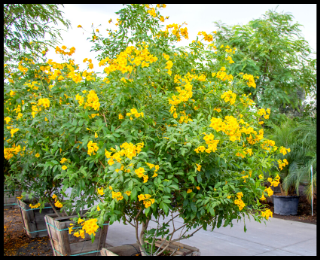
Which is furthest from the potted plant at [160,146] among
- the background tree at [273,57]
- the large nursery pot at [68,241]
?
the background tree at [273,57]

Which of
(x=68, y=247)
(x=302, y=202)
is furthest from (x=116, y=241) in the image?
(x=302, y=202)

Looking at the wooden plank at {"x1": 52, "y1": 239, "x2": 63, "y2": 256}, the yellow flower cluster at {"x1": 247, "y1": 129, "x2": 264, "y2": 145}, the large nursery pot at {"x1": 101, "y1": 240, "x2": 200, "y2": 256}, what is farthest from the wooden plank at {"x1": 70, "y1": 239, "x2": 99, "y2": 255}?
the yellow flower cluster at {"x1": 247, "y1": 129, "x2": 264, "y2": 145}

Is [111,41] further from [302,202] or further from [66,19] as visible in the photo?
[302,202]

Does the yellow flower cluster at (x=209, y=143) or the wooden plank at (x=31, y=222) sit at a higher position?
the yellow flower cluster at (x=209, y=143)

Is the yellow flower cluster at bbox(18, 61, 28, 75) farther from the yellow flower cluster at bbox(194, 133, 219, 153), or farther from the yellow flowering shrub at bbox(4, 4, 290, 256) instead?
the yellow flower cluster at bbox(194, 133, 219, 153)

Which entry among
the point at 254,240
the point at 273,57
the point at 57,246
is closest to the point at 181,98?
the point at 57,246

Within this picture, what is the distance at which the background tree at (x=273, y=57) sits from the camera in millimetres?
7785

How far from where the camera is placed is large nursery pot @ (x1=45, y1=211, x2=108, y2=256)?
10.4 ft

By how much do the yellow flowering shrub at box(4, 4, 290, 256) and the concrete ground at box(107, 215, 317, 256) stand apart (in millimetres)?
1644

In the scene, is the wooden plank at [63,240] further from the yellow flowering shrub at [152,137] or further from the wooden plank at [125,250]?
the yellow flowering shrub at [152,137]

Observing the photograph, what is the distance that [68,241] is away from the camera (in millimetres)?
3207

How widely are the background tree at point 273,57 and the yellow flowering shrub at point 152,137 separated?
4.87m

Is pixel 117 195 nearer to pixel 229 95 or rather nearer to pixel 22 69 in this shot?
pixel 229 95

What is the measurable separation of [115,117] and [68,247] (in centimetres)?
167
